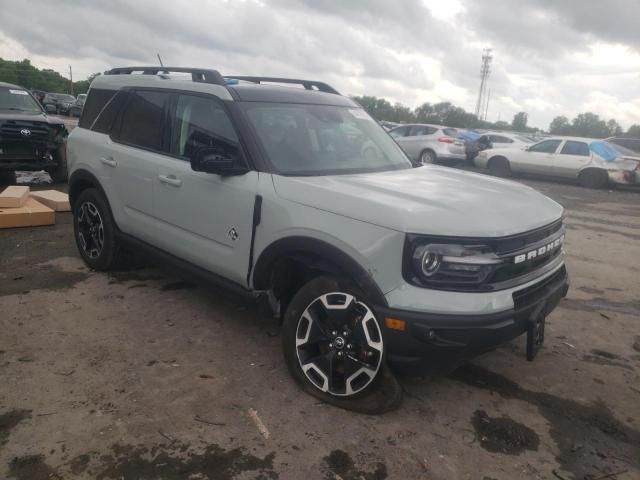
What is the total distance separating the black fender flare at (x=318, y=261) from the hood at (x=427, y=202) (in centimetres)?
22

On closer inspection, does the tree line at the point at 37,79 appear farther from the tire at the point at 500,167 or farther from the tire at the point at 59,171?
the tire at the point at 59,171

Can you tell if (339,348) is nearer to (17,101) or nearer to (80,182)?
(80,182)

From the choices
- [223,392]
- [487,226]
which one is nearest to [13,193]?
[223,392]

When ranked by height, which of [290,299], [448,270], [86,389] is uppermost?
[448,270]

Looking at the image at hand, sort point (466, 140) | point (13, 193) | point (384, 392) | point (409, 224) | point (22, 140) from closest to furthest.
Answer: point (409, 224)
point (384, 392)
point (13, 193)
point (22, 140)
point (466, 140)

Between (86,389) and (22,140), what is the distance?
7598 mm

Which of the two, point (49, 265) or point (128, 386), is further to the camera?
point (49, 265)

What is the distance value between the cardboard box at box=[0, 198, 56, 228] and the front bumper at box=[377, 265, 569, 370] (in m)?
5.73

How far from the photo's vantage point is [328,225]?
3082mm

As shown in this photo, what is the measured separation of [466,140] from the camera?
1966 centimetres

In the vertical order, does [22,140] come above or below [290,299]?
above

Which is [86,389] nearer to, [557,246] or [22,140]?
[557,246]

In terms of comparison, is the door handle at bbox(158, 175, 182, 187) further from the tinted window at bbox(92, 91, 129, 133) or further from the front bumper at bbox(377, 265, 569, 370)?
the front bumper at bbox(377, 265, 569, 370)

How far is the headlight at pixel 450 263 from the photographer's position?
2.80 meters
